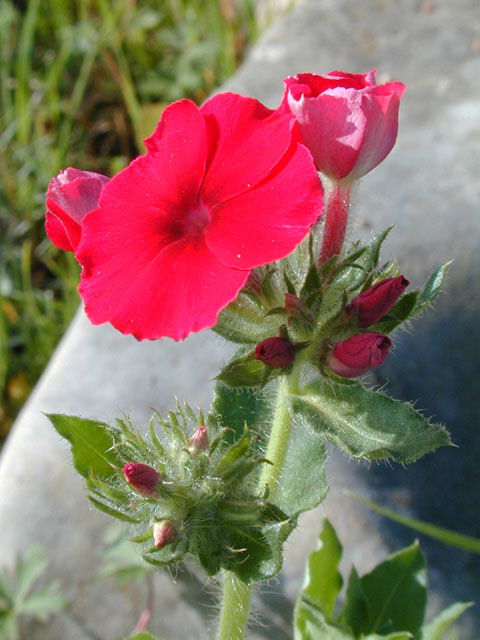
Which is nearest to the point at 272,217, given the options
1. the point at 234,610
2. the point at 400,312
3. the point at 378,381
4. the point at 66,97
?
the point at 400,312

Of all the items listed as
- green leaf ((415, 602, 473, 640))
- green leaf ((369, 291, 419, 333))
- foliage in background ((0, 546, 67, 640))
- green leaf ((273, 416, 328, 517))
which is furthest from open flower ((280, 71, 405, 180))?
foliage in background ((0, 546, 67, 640))

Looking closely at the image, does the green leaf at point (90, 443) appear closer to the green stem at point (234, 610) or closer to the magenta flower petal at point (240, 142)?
the green stem at point (234, 610)

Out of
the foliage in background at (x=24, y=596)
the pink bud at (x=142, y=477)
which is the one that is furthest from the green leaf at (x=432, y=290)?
the foliage in background at (x=24, y=596)

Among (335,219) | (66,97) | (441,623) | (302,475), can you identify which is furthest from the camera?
(66,97)

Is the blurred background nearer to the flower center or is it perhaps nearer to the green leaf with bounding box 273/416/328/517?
the green leaf with bounding box 273/416/328/517

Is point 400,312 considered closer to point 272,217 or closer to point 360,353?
point 360,353
